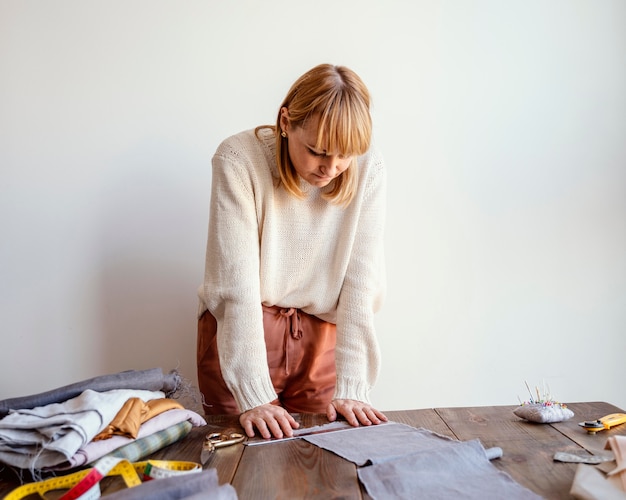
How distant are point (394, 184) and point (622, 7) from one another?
0.93m

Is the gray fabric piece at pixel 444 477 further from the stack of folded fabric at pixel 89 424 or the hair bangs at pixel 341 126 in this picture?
the hair bangs at pixel 341 126

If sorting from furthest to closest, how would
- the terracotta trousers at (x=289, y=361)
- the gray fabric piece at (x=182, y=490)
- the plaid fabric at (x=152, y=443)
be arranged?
the terracotta trousers at (x=289, y=361) < the plaid fabric at (x=152, y=443) < the gray fabric piece at (x=182, y=490)

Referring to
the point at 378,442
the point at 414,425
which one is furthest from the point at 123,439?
the point at 414,425

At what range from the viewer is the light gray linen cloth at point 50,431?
947mm

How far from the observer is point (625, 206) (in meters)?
2.01

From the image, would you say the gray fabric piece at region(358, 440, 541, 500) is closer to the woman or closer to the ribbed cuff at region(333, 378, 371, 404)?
the woman

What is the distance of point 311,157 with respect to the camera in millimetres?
1343

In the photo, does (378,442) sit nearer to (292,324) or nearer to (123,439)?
(123,439)

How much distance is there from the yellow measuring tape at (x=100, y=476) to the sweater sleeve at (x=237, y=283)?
14.6 inches

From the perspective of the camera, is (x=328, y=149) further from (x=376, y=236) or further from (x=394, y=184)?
(x=394, y=184)

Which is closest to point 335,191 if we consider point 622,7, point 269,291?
point 269,291

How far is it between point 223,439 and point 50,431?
318 millimetres

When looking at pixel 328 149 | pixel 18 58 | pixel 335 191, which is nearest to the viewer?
pixel 328 149

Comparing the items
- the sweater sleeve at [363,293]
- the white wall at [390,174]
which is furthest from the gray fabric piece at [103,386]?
the white wall at [390,174]
